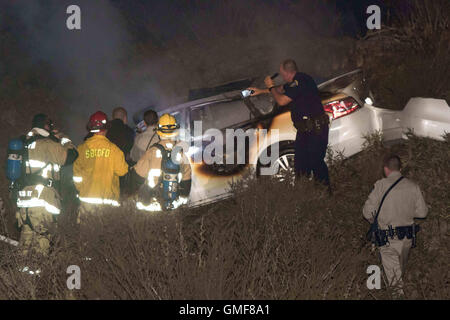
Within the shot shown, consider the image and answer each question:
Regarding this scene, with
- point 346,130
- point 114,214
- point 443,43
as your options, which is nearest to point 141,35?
point 443,43

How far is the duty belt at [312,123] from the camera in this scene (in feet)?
28.5

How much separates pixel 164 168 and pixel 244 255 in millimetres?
1539

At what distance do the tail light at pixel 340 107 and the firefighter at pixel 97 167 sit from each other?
3.05 m

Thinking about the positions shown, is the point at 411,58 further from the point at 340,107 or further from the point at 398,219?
the point at 398,219

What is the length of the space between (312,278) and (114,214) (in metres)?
1.91

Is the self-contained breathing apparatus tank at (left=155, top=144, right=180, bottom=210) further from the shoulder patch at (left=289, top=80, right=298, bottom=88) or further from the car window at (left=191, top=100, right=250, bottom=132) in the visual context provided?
the shoulder patch at (left=289, top=80, right=298, bottom=88)

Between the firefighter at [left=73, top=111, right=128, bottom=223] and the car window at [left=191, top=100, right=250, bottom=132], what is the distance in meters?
1.95

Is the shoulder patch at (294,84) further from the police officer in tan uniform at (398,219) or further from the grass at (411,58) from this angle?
the grass at (411,58)

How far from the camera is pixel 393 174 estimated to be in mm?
6938

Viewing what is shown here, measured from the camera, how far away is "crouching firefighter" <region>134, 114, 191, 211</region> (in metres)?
7.29

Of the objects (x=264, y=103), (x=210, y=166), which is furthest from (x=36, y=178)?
(x=264, y=103)
